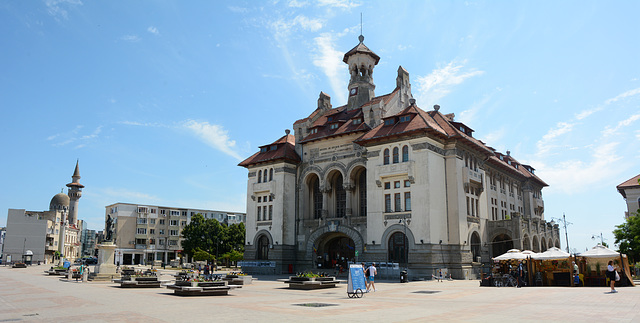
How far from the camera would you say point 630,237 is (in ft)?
155

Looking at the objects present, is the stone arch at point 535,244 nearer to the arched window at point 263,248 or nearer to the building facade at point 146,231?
the arched window at point 263,248

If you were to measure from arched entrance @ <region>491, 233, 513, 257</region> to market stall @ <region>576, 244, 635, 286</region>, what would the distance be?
17.4 metres

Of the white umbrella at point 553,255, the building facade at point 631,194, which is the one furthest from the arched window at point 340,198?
the building facade at point 631,194

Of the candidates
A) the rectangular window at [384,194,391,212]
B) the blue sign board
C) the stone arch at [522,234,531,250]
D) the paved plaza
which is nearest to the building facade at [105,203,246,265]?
the rectangular window at [384,194,391,212]

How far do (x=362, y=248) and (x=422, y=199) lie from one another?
9.10 metres

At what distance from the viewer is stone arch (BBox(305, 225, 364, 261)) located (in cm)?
4791

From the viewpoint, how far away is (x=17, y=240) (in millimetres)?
113438

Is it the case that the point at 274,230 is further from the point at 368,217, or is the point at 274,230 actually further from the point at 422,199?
the point at 422,199

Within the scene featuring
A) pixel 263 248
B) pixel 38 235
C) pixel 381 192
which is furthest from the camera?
pixel 38 235

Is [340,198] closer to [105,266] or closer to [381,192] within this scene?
[381,192]

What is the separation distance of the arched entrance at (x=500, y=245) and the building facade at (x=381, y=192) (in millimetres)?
141

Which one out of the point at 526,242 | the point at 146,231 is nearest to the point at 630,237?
the point at 526,242

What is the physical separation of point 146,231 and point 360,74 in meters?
66.9

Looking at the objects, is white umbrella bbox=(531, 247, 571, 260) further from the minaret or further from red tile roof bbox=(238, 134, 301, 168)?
the minaret
